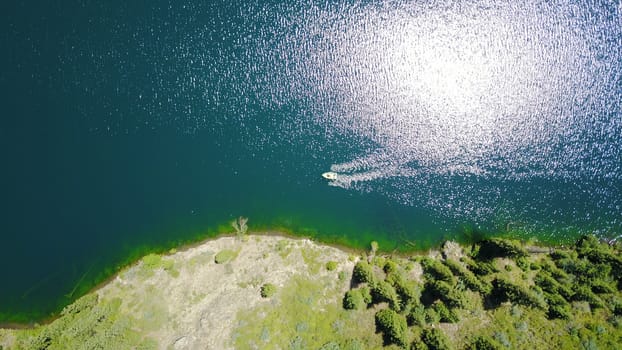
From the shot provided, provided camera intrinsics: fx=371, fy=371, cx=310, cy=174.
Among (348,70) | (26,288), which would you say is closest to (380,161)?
(348,70)

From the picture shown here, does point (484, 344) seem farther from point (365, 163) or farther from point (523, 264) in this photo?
point (365, 163)

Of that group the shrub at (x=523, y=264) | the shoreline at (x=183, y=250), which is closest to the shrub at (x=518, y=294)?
the shrub at (x=523, y=264)

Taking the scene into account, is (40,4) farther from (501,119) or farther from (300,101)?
(501,119)

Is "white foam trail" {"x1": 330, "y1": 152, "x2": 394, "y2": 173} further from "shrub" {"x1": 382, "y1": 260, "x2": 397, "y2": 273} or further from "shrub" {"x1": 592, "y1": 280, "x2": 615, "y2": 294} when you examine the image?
"shrub" {"x1": 592, "y1": 280, "x2": 615, "y2": 294}

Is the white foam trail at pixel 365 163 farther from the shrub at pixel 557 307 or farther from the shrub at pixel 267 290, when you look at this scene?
the shrub at pixel 557 307

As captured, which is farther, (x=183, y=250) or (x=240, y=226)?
(x=240, y=226)

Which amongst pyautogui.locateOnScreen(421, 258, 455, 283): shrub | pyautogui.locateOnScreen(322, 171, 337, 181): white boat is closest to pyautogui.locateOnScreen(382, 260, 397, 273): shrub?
pyautogui.locateOnScreen(421, 258, 455, 283): shrub

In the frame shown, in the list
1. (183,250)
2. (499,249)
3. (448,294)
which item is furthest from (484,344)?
(183,250)
